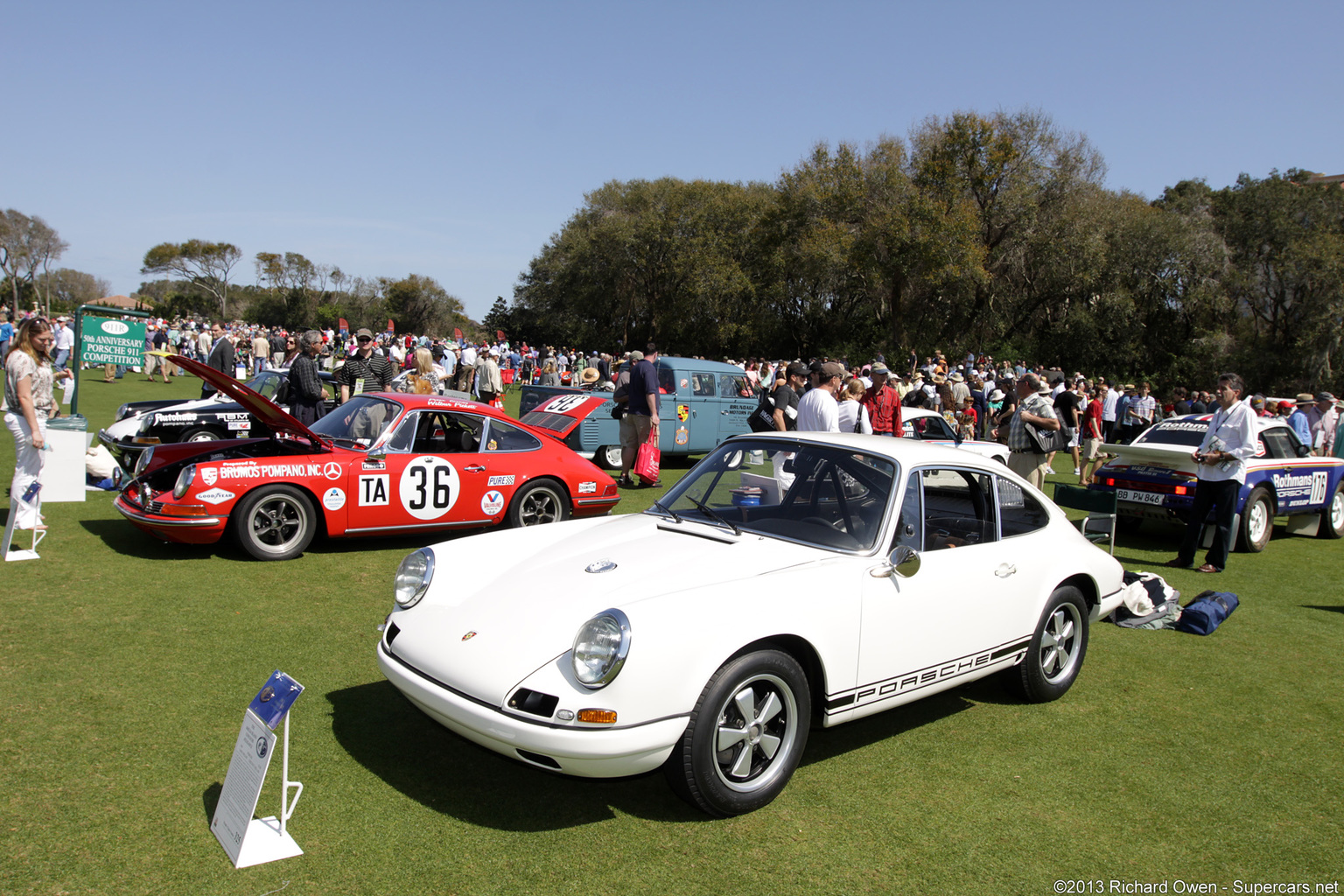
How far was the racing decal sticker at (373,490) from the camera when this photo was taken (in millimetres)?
7172

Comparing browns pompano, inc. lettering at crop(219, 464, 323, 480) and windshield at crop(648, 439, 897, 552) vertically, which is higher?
windshield at crop(648, 439, 897, 552)

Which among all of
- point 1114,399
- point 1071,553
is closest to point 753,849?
point 1071,553

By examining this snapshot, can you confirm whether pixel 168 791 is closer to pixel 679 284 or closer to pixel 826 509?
pixel 826 509

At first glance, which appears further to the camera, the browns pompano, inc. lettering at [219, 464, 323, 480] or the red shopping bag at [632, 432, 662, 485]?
the red shopping bag at [632, 432, 662, 485]

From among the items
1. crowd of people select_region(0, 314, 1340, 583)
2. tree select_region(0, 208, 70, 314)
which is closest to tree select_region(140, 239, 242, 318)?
tree select_region(0, 208, 70, 314)

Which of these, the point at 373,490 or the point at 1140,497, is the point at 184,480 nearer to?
the point at 373,490

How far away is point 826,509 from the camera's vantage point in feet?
14.2

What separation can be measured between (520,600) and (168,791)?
1.54m

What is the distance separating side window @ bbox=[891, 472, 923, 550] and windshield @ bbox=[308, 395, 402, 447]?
4998 millimetres

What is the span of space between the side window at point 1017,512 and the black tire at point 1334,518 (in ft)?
A: 26.8

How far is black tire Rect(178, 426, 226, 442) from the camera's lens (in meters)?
11.2

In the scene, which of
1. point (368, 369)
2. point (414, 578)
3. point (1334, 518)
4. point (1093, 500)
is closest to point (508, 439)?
point (414, 578)

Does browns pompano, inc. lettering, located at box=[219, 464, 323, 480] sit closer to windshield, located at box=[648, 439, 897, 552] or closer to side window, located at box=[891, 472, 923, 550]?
windshield, located at box=[648, 439, 897, 552]

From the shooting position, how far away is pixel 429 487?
24.6ft
